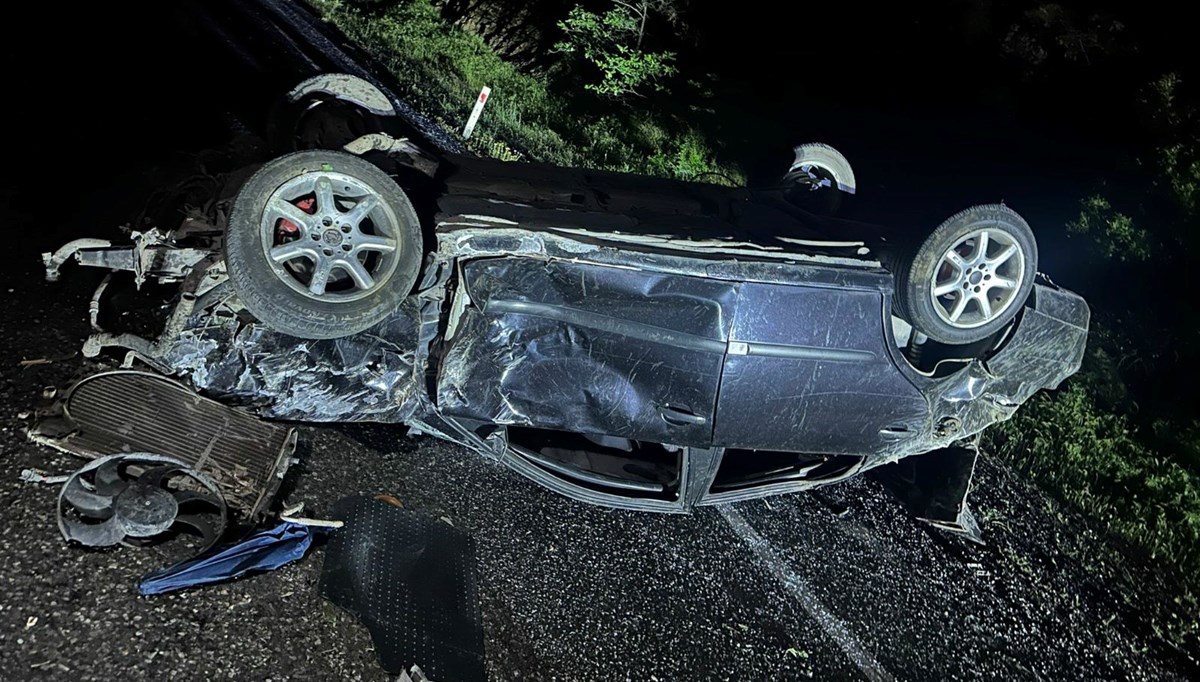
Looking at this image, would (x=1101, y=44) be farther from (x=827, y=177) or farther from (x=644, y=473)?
(x=644, y=473)

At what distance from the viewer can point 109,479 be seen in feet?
12.7

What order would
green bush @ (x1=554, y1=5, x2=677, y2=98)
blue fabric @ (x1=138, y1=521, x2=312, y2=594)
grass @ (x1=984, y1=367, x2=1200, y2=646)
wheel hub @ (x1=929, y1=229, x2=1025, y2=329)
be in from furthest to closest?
1. green bush @ (x1=554, y1=5, x2=677, y2=98)
2. grass @ (x1=984, y1=367, x2=1200, y2=646)
3. wheel hub @ (x1=929, y1=229, x2=1025, y2=329)
4. blue fabric @ (x1=138, y1=521, x2=312, y2=594)

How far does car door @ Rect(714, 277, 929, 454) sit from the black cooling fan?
2.28 meters

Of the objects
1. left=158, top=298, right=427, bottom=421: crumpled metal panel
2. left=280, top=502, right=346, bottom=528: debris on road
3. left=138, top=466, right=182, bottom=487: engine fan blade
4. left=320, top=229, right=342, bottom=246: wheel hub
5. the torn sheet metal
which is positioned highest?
left=320, top=229, right=342, bottom=246: wheel hub

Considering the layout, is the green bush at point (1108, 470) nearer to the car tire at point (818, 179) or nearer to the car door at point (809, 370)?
the car tire at point (818, 179)

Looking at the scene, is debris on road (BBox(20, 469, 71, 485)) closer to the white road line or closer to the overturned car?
the overturned car

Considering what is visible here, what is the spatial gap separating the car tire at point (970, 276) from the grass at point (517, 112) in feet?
15.0

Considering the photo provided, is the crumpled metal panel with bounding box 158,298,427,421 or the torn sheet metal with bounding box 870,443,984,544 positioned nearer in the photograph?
the crumpled metal panel with bounding box 158,298,427,421

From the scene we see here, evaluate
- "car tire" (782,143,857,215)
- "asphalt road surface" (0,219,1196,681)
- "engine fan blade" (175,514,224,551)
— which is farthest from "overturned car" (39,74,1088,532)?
"car tire" (782,143,857,215)

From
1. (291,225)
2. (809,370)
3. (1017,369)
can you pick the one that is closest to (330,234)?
(291,225)

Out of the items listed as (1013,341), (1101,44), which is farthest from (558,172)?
(1101,44)

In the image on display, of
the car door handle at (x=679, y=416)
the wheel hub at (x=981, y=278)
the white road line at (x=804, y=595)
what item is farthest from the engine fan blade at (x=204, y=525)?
the wheel hub at (x=981, y=278)

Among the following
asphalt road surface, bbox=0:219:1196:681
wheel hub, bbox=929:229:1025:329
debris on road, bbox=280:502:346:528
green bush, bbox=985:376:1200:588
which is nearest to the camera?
asphalt road surface, bbox=0:219:1196:681

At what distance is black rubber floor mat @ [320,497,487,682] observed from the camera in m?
3.79
